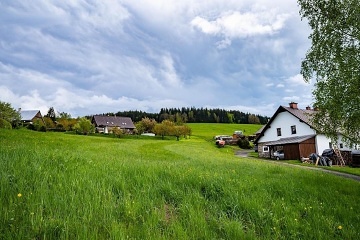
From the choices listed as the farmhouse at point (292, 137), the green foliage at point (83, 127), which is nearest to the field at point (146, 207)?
the farmhouse at point (292, 137)

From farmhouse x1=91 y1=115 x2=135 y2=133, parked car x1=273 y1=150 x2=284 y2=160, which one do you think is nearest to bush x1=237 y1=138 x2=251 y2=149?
parked car x1=273 y1=150 x2=284 y2=160

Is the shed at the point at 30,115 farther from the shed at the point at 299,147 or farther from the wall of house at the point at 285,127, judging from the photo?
the shed at the point at 299,147

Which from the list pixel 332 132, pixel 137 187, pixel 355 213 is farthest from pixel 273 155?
pixel 137 187

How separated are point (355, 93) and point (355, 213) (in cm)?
753

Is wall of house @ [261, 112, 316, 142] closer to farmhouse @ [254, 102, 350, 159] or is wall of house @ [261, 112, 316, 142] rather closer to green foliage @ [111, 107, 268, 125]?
farmhouse @ [254, 102, 350, 159]

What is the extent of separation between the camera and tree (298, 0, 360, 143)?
542 inches

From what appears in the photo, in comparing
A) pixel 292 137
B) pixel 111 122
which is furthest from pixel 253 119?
pixel 292 137

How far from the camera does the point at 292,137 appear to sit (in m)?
50.8

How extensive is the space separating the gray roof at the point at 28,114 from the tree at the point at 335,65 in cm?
11442

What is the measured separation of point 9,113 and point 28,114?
4009 centimetres

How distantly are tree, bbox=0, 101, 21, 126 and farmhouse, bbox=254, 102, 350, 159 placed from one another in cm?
6539

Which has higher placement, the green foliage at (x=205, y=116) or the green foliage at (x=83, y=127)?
the green foliage at (x=205, y=116)

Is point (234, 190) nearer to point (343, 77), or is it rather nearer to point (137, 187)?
point (137, 187)

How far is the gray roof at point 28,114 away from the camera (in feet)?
355
